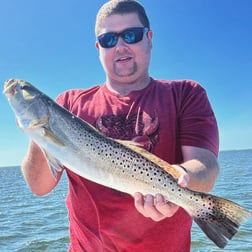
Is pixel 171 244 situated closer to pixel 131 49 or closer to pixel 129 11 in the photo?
pixel 131 49

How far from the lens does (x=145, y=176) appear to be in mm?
3379

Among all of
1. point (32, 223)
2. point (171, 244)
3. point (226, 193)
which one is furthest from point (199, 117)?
point (226, 193)

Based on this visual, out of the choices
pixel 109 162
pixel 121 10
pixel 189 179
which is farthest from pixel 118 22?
pixel 189 179

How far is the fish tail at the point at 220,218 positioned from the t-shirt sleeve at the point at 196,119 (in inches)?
28.1

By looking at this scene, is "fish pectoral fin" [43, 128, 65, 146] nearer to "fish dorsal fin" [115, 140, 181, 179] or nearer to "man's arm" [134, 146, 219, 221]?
"fish dorsal fin" [115, 140, 181, 179]

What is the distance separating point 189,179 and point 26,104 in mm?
1709

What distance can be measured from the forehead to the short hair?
0.14ft

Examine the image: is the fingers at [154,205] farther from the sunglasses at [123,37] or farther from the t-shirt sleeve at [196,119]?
the sunglasses at [123,37]

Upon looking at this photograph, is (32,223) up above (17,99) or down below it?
below

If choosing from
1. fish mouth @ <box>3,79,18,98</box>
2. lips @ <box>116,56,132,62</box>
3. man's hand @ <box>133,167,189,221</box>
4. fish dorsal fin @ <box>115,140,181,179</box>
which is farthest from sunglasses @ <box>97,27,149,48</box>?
man's hand @ <box>133,167,189,221</box>

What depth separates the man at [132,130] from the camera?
383cm

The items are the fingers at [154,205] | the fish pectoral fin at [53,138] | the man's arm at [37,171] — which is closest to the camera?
the fingers at [154,205]

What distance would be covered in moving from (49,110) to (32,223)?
1353cm

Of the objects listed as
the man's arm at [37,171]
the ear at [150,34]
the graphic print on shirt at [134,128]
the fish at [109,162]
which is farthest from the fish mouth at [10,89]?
the ear at [150,34]
